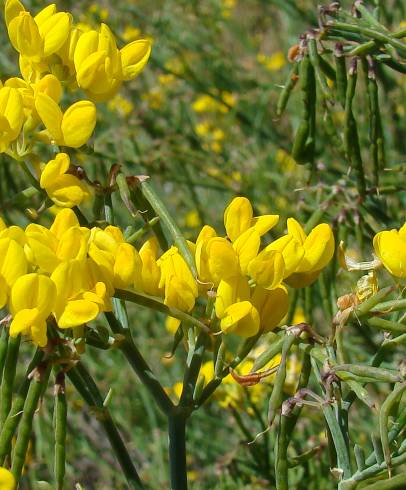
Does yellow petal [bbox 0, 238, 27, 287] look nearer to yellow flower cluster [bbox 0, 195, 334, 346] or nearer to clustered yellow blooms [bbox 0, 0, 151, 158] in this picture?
yellow flower cluster [bbox 0, 195, 334, 346]

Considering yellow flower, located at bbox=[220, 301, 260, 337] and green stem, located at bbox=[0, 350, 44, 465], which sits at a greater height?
yellow flower, located at bbox=[220, 301, 260, 337]

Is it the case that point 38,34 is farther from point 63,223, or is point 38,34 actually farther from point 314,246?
point 314,246

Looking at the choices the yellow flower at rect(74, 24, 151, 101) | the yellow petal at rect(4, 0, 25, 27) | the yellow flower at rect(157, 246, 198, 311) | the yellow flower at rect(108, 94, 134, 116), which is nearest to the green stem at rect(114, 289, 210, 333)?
the yellow flower at rect(157, 246, 198, 311)

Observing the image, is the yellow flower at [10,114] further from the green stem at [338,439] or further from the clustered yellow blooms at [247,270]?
the green stem at [338,439]

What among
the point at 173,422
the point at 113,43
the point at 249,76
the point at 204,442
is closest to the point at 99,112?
the point at 249,76

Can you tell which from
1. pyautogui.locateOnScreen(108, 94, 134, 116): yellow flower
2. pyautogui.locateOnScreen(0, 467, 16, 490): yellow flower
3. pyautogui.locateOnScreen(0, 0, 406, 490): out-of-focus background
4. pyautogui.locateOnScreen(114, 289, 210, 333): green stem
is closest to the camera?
pyautogui.locateOnScreen(0, 467, 16, 490): yellow flower

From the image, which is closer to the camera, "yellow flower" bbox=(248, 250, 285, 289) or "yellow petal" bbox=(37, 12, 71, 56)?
"yellow flower" bbox=(248, 250, 285, 289)

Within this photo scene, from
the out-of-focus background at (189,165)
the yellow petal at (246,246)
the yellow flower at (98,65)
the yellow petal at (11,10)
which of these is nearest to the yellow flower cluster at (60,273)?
the yellow petal at (246,246)

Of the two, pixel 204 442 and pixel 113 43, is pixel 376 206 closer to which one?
pixel 113 43
